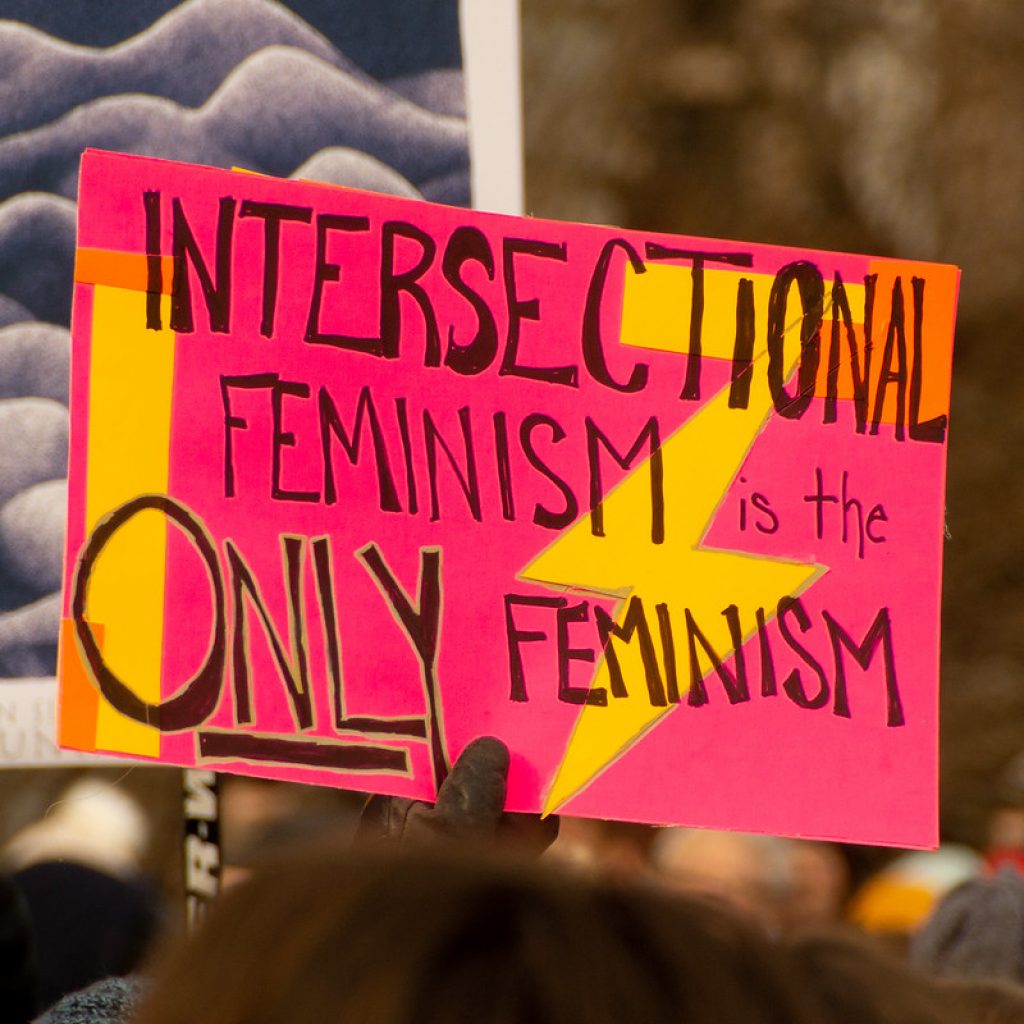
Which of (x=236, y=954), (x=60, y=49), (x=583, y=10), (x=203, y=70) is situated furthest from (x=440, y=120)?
(x=583, y=10)

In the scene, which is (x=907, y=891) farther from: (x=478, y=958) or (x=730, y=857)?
(x=478, y=958)

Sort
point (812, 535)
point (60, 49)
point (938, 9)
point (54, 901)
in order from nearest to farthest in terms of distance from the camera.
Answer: point (812, 535)
point (60, 49)
point (54, 901)
point (938, 9)

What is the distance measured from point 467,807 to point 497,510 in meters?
0.26

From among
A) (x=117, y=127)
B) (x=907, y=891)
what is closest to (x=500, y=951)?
(x=117, y=127)

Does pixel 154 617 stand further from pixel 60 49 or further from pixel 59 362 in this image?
pixel 60 49

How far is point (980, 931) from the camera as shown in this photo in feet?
9.00

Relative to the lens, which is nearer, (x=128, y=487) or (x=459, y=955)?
(x=459, y=955)

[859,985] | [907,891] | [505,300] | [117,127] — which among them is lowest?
[907,891]

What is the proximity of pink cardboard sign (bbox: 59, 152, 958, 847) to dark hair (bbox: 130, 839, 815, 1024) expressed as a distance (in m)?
0.70

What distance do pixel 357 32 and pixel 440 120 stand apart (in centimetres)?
13

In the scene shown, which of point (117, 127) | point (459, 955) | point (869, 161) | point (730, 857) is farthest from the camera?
point (869, 161)

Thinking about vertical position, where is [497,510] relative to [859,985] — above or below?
above

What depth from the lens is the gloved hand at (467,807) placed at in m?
1.37

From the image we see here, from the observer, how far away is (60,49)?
1858 millimetres
